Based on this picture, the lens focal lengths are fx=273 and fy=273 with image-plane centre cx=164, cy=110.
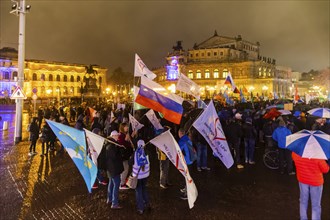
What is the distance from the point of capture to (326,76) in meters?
67.4

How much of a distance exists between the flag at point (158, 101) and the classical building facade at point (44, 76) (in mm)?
68675

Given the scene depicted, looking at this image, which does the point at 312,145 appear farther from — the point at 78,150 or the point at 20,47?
the point at 20,47

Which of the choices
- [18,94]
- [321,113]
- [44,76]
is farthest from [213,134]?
[44,76]

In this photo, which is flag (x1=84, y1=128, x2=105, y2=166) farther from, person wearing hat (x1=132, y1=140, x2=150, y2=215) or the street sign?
the street sign

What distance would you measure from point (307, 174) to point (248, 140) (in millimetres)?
5639

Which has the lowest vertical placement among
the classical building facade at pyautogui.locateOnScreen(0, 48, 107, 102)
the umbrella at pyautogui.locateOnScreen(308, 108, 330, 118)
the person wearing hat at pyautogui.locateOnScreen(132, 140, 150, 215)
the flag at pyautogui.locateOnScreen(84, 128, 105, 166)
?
the person wearing hat at pyautogui.locateOnScreen(132, 140, 150, 215)

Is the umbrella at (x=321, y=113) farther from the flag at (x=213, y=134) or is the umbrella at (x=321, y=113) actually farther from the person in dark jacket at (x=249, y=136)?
the flag at (x=213, y=134)

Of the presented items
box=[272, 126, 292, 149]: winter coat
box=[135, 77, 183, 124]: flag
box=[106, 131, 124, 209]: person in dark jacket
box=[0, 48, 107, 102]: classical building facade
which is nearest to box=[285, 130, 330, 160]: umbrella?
box=[135, 77, 183, 124]: flag

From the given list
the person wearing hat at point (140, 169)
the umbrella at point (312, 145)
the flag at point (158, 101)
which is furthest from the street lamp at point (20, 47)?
the umbrella at point (312, 145)

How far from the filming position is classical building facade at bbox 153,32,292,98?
274 feet

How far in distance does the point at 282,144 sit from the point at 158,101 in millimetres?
4402

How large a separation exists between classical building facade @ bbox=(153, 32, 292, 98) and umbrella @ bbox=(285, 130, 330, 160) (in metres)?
69.9

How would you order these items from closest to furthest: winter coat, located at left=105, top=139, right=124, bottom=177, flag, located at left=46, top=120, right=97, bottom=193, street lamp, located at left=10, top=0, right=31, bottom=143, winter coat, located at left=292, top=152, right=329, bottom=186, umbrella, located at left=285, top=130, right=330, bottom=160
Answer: umbrella, located at left=285, top=130, right=330, bottom=160, winter coat, located at left=292, top=152, right=329, bottom=186, flag, located at left=46, top=120, right=97, bottom=193, winter coat, located at left=105, top=139, right=124, bottom=177, street lamp, located at left=10, top=0, right=31, bottom=143

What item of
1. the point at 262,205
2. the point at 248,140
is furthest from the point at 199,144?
the point at 262,205
